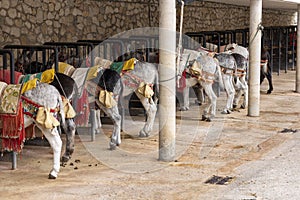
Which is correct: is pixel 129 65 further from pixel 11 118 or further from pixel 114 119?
pixel 11 118

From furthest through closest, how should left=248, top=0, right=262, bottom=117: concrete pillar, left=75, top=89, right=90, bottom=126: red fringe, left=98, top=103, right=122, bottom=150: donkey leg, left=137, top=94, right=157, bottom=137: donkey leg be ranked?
left=248, top=0, right=262, bottom=117: concrete pillar < left=137, top=94, right=157, bottom=137: donkey leg < left=98, top=103, right=122, bottom=150: donkey leg < left=75, top=89, right=90, bottom=126: red fringe

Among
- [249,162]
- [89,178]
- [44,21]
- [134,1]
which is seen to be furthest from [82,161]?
[134,1]

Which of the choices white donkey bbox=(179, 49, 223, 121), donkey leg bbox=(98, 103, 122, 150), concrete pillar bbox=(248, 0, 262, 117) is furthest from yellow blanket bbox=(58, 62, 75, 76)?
concrete pillar bbox=(248, 0, 262, 117)

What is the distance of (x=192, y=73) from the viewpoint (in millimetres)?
8336

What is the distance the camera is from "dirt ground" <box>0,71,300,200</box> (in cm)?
479

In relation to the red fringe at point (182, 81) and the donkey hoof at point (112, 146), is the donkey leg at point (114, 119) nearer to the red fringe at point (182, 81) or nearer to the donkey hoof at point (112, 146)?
the donkey hoof at point (112, 146)

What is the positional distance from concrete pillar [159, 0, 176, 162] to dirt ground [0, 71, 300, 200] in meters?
0.22

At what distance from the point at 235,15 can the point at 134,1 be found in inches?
244

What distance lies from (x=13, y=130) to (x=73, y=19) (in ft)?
17.6

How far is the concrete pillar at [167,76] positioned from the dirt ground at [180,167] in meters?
0.22

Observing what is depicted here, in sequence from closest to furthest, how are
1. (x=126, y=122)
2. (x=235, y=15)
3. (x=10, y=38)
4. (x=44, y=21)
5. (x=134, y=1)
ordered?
1. (x=126, y=122)
2. (x=10, y=38)
3. (x=44, y=21)
4. (x=134, y=1)
5. (x=235, y=15)

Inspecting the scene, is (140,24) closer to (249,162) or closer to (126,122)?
(126,122)

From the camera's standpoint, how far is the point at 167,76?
5855 mm

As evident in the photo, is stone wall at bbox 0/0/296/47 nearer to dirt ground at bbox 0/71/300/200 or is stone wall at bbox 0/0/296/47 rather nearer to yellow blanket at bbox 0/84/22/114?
dirt ground at bbox 0/71/300/200
